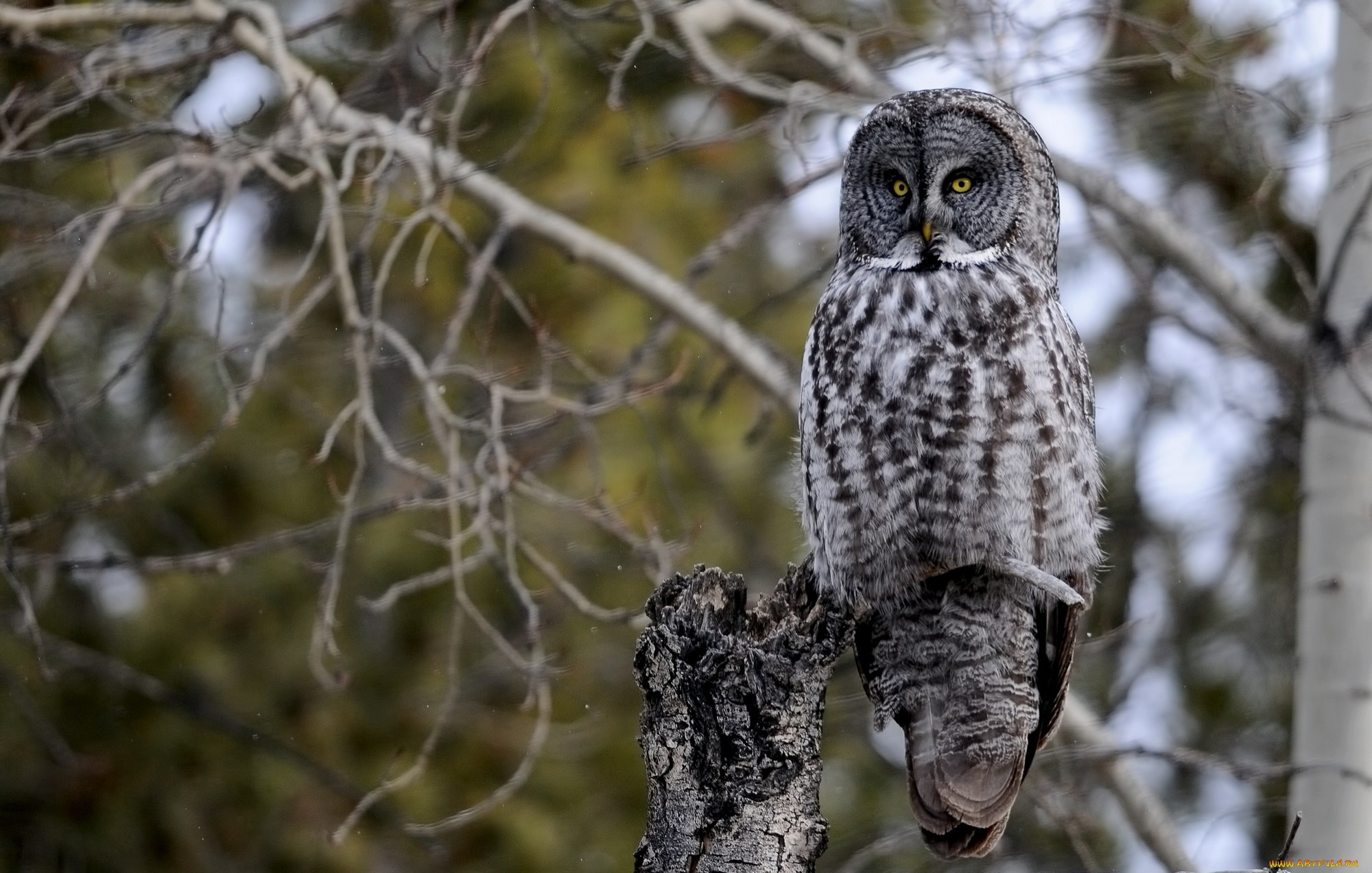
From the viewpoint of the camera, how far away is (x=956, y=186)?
3.21 m

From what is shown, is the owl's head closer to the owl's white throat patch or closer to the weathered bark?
the owl's white throat patch

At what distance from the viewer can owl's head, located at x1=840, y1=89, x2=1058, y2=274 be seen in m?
3.11

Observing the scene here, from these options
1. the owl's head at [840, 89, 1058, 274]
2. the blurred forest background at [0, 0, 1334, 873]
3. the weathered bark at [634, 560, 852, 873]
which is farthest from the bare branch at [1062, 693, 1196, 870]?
the weathered bark at [634, 560, 852, 873]

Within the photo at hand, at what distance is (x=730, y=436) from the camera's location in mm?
6875

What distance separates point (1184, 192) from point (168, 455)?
14.6 ft

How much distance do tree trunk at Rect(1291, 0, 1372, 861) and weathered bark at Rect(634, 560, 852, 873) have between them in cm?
196

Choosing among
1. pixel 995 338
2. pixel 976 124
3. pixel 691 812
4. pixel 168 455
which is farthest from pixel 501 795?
pixel 168 455

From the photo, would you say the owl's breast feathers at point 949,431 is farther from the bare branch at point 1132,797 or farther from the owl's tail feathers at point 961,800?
the bare branch at point 1132,797

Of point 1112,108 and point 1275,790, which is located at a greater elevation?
point 1112,108

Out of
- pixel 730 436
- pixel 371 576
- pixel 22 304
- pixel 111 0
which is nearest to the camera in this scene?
pixel 111 0

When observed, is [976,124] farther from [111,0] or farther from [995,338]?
[111,0]

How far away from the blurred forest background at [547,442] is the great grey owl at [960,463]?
0.79 metres

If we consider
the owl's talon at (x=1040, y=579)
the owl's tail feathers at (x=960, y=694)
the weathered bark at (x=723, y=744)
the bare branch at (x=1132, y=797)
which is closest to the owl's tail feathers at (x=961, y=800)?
the owl's tail feathers at (x=960, y=694)

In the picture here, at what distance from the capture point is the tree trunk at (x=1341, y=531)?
3762 millimetres
